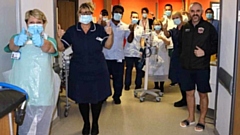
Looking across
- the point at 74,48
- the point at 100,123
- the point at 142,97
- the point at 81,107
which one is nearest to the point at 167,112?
the point at 142,97

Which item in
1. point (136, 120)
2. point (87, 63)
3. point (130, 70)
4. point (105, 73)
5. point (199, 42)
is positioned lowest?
point (136, 120)

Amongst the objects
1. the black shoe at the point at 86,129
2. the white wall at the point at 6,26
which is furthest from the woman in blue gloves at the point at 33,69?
the black shoe at the point at 86,129

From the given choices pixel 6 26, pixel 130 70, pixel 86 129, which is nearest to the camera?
pixel 6 26

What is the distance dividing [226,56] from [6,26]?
218 centimetres

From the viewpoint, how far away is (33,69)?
2.69 metres

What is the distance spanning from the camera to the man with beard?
11.7ft

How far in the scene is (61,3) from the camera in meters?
5.79

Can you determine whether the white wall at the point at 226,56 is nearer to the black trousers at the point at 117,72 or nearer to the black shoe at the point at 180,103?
the black shoe at the point at 180,103

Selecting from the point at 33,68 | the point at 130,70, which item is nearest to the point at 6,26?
the point at 33,68

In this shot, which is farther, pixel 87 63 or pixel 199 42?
pixel 199 42

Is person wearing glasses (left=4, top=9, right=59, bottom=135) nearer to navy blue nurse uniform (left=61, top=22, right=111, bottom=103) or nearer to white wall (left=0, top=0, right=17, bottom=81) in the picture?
white wall (left=0, top=0, right=17, bottom=81)

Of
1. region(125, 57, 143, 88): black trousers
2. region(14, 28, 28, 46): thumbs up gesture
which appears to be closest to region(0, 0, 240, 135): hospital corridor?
region(14, 28, 28, 46): thumbs up gesture

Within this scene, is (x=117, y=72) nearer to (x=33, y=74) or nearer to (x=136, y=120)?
(x=136, y=120)

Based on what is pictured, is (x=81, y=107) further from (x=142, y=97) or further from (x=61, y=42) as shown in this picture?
(x=142, y=97)
